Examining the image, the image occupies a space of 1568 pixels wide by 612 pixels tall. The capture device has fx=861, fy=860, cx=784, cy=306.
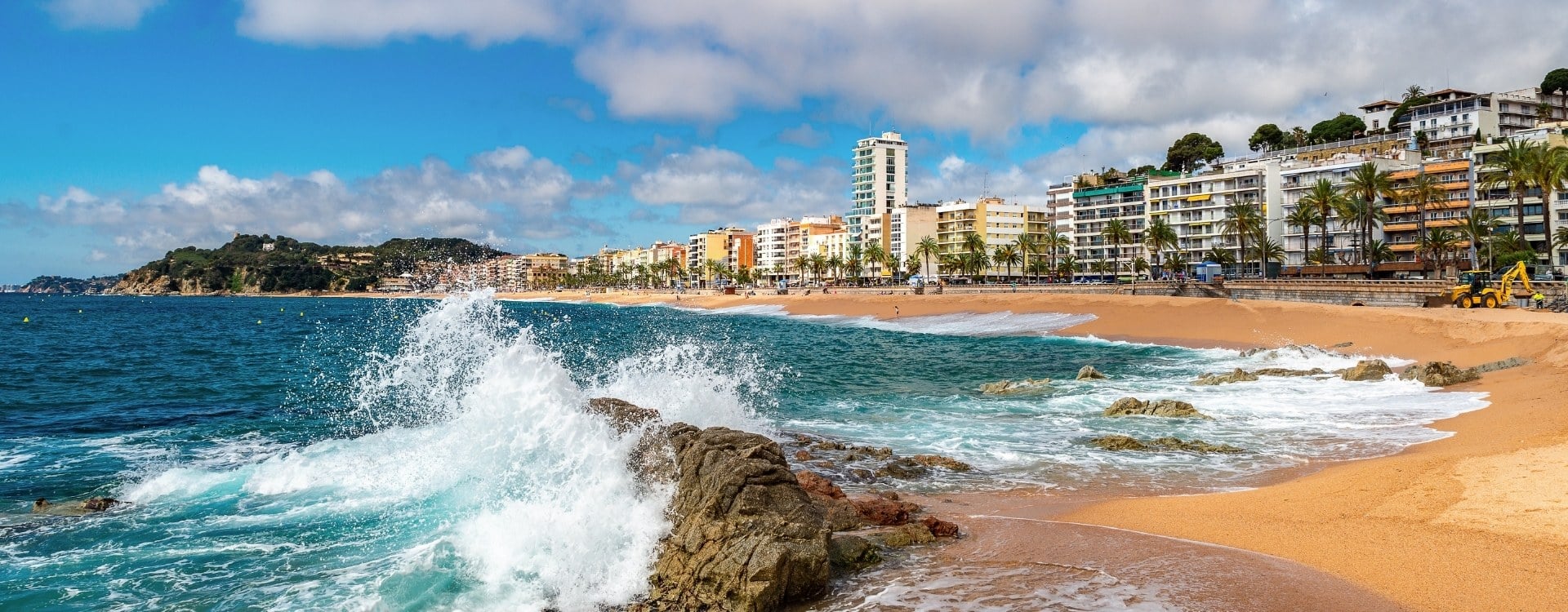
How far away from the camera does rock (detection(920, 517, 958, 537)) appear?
1066cm

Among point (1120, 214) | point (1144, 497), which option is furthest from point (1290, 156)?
point (1144, 497)

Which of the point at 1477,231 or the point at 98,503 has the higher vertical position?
the point at 1477,231

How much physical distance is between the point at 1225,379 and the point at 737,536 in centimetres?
2389

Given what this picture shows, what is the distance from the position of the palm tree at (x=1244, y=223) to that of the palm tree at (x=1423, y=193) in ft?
41.2

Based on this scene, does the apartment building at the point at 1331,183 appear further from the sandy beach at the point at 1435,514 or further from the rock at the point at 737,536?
the rock at the point at 737,536

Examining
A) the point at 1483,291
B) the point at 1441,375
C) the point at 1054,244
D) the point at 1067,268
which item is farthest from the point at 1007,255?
the point at 1441,375

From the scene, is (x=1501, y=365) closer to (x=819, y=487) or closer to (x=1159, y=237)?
(x=819, y=487)

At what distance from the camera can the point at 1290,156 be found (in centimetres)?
Result: 10850

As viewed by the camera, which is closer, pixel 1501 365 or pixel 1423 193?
pixel 1501 365

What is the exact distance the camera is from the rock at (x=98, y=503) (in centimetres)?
1268

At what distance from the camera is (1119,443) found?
17062mm

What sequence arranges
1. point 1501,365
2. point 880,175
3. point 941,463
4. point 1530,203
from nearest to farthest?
1. point 941,463
2. point 1501,365
3. point 1530,203
4. point 880,175

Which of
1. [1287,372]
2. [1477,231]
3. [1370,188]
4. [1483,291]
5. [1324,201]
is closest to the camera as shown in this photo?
[1287,372]

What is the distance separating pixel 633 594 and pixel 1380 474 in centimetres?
1112
